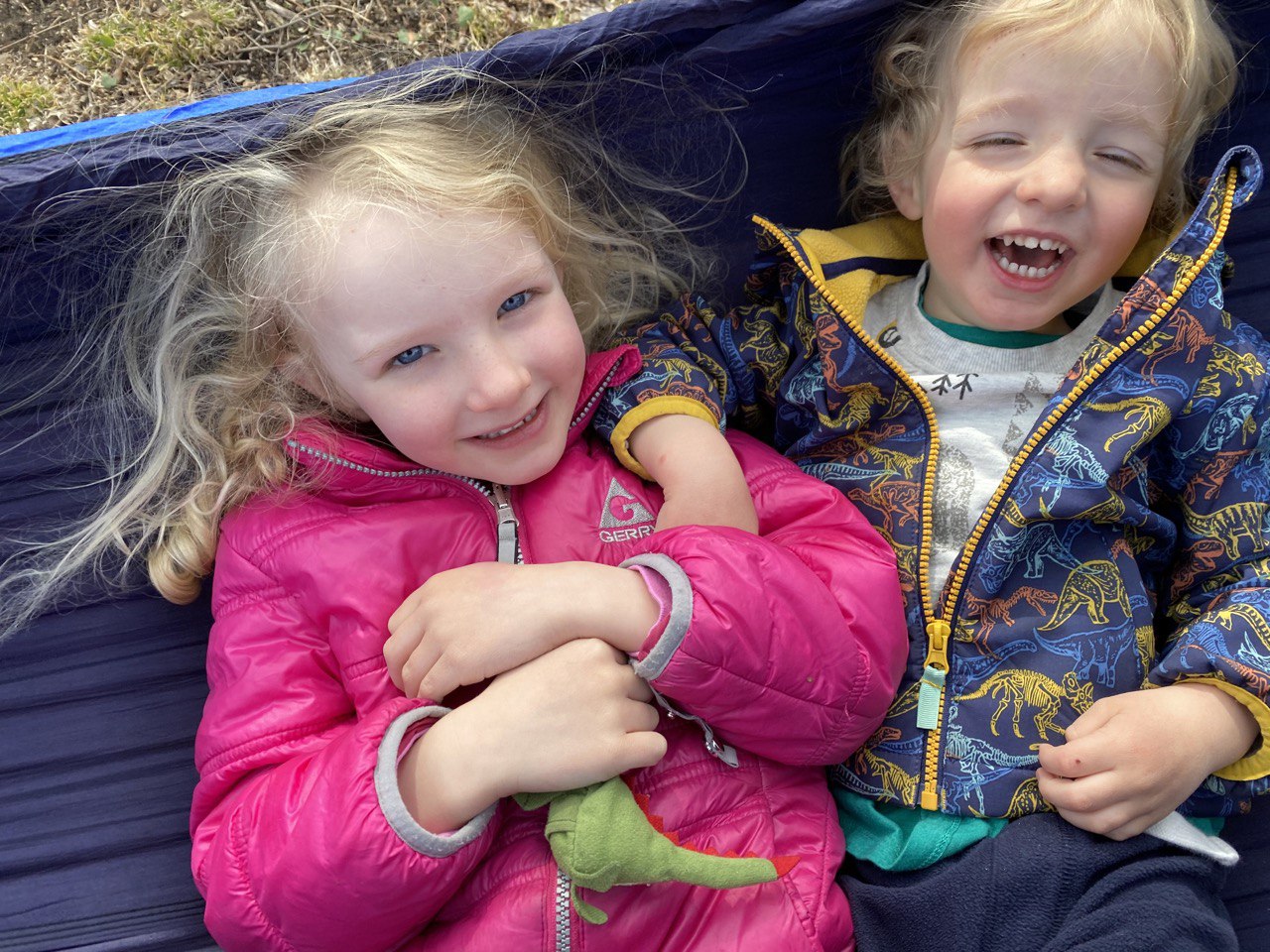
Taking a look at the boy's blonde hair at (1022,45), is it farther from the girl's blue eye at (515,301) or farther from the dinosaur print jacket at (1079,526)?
the girl's blue eye at (515,301)

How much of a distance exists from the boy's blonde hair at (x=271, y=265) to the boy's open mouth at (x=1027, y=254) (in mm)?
544

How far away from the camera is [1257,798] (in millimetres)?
1897

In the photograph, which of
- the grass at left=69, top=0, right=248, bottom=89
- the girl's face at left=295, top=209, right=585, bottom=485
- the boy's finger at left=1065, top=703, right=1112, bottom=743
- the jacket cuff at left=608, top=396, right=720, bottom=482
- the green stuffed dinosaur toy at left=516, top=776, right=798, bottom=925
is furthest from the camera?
the grass at left=69, top=0, right=248, bottom=89

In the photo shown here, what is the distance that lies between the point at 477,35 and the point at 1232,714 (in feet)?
6.52

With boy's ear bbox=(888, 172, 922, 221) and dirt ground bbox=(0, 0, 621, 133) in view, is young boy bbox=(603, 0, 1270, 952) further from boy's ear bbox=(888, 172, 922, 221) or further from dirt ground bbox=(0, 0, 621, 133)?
dirt ground bbox=(0, 0, 621, 133)

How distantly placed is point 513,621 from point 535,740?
0.52 ft

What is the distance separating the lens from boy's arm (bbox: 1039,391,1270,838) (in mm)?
1537

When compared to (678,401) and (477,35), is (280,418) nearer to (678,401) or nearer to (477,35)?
(678,401)

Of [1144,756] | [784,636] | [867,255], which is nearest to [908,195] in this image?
[867,255]

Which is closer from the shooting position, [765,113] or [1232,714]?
[1232,714]

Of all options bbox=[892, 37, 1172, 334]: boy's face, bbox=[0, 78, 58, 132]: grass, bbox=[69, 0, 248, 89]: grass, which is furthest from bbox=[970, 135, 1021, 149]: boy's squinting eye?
bbox=[0, 78, 58, 132]: grass

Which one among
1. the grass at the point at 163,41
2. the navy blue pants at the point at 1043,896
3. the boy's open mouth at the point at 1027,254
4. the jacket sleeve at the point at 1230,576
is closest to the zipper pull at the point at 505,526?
the navy blue pants at the point at 1043,896

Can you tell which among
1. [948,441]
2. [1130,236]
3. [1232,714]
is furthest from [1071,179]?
[1232,714]

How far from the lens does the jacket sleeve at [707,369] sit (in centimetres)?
175
